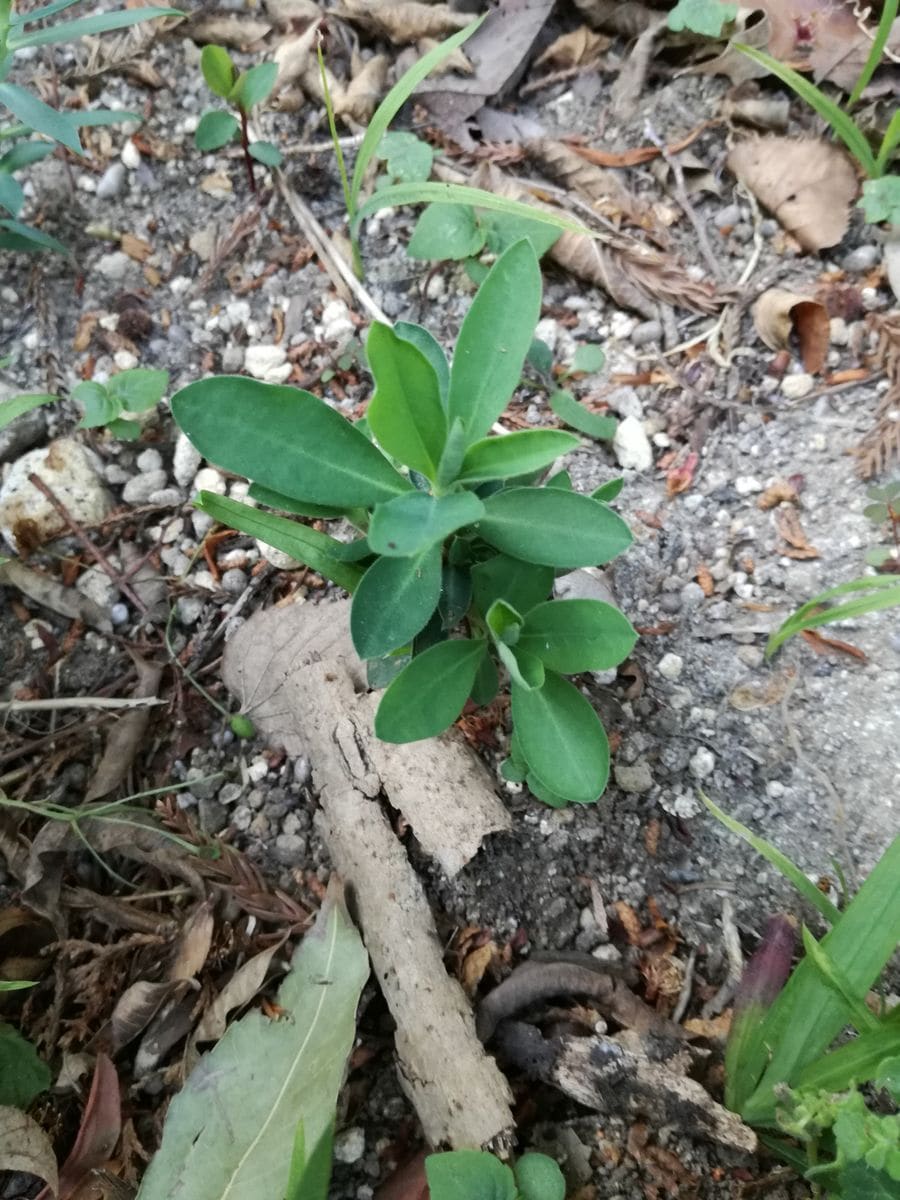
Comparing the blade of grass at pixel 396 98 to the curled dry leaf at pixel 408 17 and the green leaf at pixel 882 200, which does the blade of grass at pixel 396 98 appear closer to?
the curled dry leaf at pixel 408 17

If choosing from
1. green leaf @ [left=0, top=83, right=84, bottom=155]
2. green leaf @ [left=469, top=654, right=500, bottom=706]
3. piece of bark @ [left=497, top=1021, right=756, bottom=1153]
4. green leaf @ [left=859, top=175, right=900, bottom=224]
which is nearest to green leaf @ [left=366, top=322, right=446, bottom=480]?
green leaf @ [left=469, top=654, right=500, bottom=706]

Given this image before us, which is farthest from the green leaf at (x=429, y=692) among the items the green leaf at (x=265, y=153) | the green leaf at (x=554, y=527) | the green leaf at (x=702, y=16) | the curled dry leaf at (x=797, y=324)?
the green leaf at (x=702, y=16)

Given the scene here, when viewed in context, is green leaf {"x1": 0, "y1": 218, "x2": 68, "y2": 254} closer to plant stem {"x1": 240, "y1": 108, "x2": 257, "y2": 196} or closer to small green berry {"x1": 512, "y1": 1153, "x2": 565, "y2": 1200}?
plant stem {"x1": 240, "y1": 108, "x2": 257, "y2": 196}

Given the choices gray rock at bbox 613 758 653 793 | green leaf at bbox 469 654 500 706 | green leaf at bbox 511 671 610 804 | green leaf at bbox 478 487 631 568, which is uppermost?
green leaf at bbox 478 487 631 568

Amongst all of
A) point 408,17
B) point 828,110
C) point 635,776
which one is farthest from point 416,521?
point 408,17

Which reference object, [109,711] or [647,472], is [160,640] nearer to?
[109,711]

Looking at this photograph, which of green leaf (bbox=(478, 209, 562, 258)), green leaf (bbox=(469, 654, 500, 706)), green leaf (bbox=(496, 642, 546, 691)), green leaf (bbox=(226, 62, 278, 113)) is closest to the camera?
green leaf (bbox=(496, 642, 546, 691))

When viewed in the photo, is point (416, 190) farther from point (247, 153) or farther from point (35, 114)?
point (35, 114)
